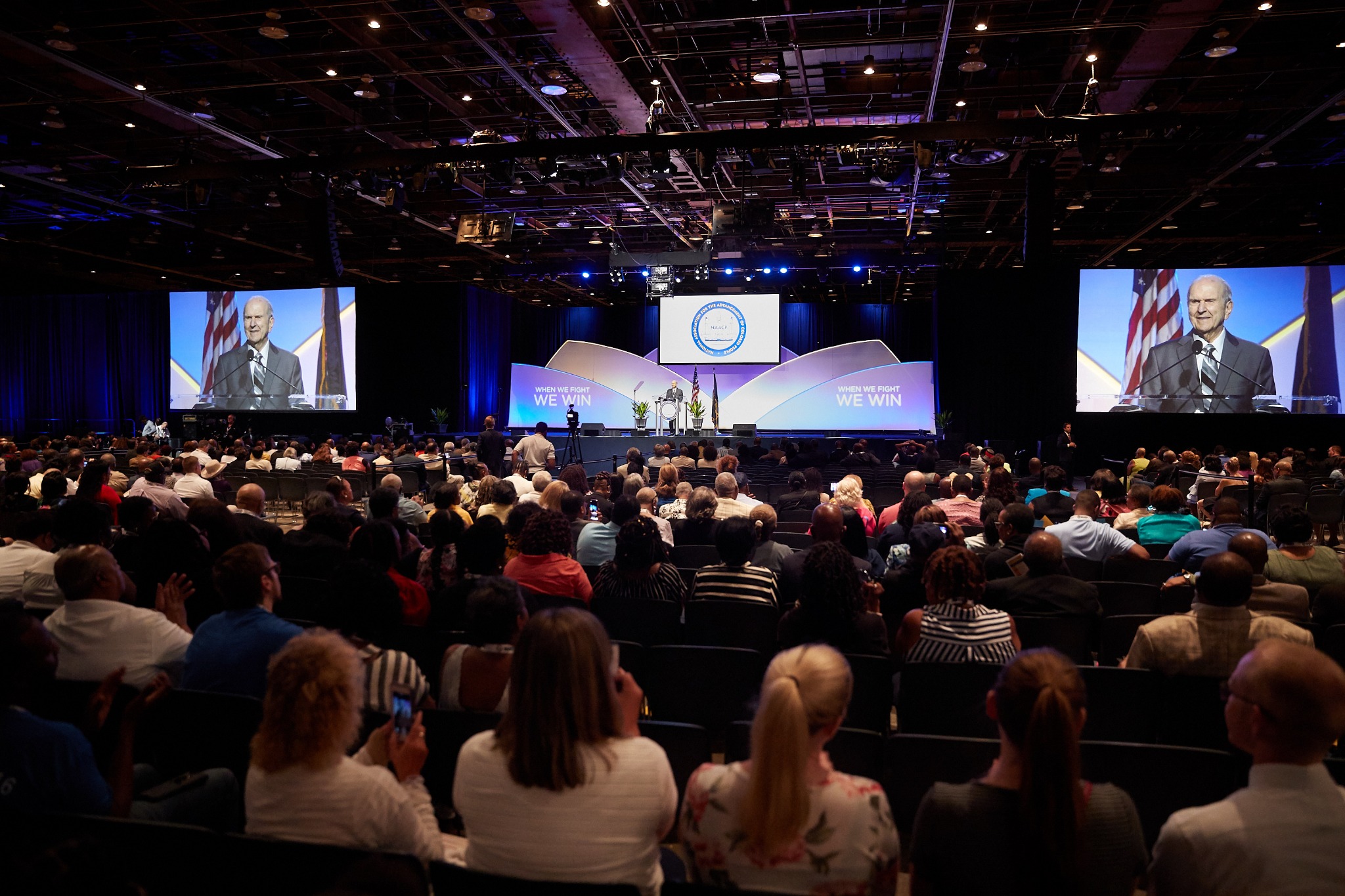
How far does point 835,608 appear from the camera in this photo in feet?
11.3

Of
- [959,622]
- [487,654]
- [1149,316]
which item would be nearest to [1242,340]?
[1149,316]

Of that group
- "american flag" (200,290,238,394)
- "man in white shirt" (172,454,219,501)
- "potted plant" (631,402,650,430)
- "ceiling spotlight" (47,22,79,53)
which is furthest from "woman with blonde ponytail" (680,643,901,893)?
"american flag" (200,290,238,394)

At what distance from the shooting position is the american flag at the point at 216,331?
20312 millimetres

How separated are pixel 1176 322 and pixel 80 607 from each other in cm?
1799

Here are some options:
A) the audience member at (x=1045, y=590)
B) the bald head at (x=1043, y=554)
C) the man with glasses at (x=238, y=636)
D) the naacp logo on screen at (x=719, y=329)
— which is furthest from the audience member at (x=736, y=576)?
the naacp logo on screen at (x=719, y=329)

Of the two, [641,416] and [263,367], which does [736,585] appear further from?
[263,367]

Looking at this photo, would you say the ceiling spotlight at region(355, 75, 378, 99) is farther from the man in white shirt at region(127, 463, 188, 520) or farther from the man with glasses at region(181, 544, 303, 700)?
the man with glasses at region(181, 544, 303, 700)

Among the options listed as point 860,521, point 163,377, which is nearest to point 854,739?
point 860,521

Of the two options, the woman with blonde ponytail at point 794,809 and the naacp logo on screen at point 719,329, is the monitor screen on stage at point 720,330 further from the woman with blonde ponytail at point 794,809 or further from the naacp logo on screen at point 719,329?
the woman with blonde ponytail at point 794,809

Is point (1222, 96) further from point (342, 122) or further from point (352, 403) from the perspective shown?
point (352, 403)

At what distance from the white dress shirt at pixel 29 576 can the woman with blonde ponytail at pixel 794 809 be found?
399 centimetres

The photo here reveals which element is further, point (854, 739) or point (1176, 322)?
point (1176, 322)

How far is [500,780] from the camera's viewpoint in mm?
1825

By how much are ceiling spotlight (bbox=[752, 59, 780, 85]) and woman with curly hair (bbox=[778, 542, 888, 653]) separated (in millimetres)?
7331
